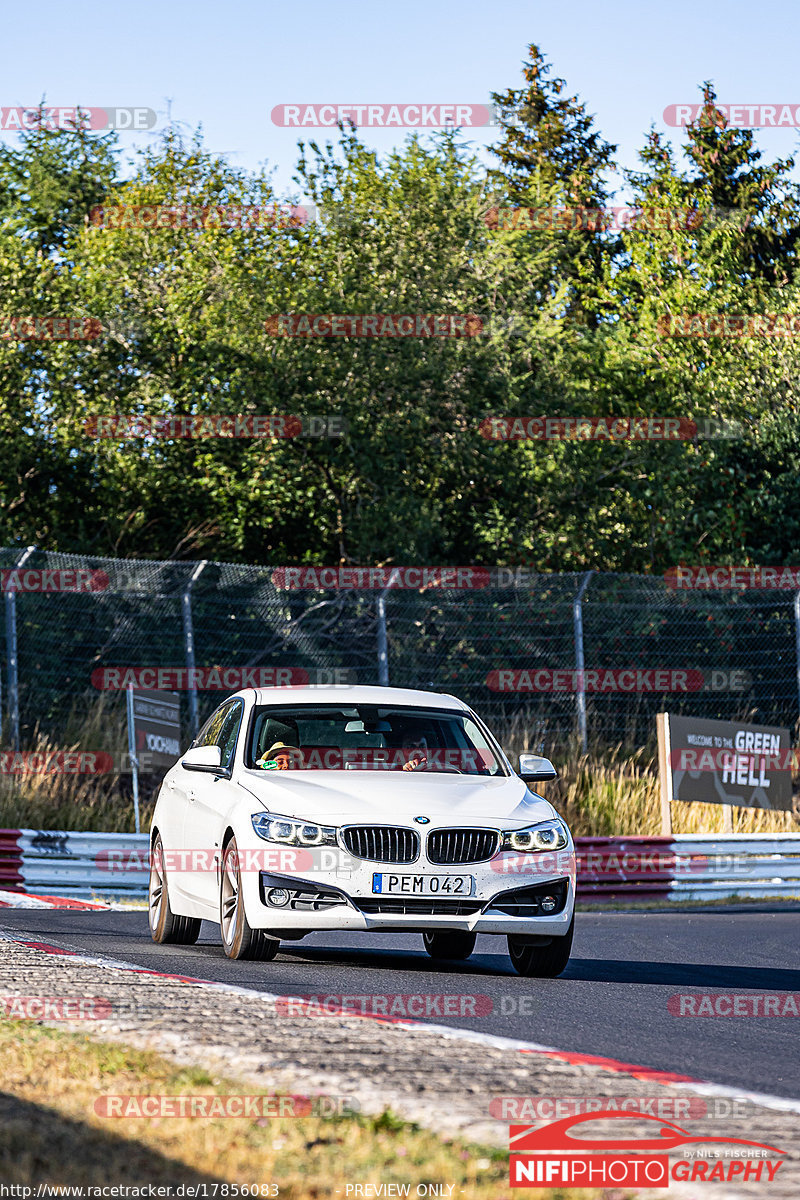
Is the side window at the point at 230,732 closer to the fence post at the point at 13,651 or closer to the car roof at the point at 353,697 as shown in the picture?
the car roof at the point at 353,697

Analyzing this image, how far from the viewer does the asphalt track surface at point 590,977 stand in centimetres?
726

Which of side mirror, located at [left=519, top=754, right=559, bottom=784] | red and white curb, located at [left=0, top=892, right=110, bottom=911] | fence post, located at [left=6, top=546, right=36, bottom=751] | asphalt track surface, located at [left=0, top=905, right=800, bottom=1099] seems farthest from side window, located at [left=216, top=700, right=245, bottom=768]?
fence post, located at [left=6, top=546, right=36, bottom=751]

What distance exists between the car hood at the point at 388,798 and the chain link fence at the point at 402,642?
35.3ft

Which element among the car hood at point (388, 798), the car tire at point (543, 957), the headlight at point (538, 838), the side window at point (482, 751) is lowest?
the car tire at point (543, 957)

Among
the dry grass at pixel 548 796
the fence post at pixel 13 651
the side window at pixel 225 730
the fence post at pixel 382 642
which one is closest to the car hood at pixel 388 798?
the side window at pixel 225 730

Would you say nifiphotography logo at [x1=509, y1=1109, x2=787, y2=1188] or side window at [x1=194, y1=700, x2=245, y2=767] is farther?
side window at [x1=194, y1=700, x2=245, y2=767]

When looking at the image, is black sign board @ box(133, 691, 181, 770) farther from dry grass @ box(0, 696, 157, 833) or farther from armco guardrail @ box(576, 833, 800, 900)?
armco guardrail @ box(576, 833, 800, 900)

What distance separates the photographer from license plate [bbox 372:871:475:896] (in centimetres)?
932

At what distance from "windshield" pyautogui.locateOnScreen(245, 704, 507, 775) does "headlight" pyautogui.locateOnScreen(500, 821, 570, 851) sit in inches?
34.3

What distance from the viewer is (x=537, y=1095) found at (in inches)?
210

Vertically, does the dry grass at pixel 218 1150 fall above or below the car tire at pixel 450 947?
above

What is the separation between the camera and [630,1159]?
4.55 m

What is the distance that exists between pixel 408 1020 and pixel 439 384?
890 inches

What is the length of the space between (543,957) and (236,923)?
1851 mm
